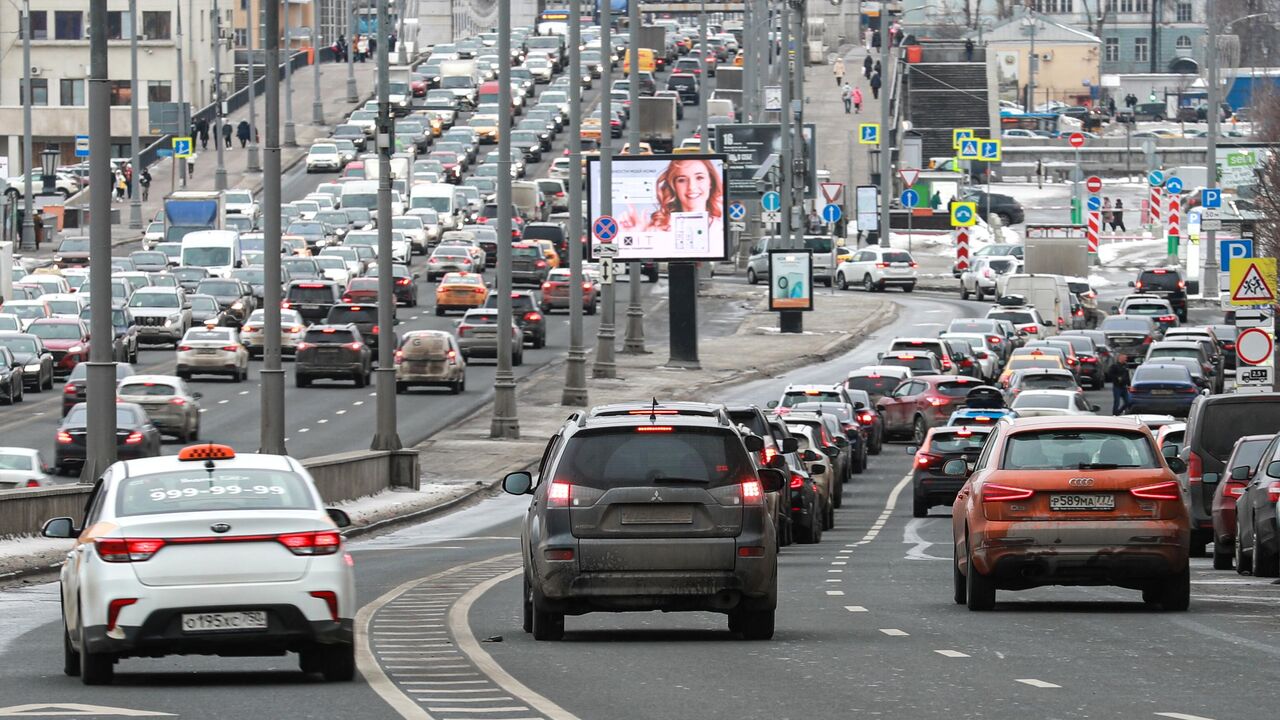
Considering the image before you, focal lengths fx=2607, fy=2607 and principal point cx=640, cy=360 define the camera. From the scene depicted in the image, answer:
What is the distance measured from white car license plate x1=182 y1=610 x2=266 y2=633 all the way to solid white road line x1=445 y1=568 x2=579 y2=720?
140cm

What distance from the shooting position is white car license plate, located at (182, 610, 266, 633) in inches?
543

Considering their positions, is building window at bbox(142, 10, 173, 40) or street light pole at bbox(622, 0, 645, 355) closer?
street light pole at bbox(622, 0, 645, 355)

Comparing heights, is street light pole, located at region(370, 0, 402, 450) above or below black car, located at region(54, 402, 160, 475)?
above

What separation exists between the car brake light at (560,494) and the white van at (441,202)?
8075 centimetres

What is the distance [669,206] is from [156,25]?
9606cm

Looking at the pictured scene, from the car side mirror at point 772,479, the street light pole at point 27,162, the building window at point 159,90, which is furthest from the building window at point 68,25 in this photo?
the car side mirror at point 772,479

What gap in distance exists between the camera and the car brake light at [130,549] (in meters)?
13.8

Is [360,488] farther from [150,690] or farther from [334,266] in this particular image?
[334,266]

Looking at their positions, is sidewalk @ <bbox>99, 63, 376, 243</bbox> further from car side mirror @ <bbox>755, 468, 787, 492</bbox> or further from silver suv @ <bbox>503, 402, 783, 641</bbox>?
silver suv @ <bbox>503, 402, 783, 641</bbox>

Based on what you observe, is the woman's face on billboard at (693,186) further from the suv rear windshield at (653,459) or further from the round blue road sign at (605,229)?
the suv rear windshield at (653,459)

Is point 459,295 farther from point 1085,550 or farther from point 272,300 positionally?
point 1085,550

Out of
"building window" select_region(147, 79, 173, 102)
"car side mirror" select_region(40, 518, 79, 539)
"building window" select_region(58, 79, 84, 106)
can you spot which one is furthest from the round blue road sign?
"building window" select_region(147, 79, 173, 102)

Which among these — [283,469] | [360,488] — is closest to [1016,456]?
[283,469]

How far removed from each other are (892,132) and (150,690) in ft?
387
